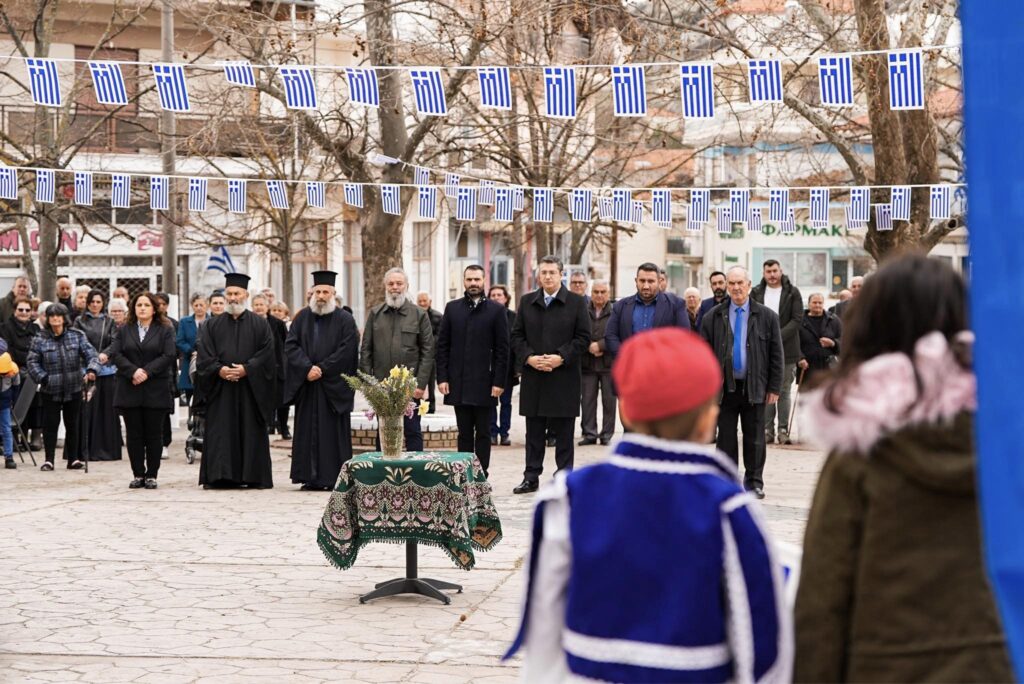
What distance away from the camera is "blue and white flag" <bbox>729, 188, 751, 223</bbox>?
23500 mm

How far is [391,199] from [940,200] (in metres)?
7.06

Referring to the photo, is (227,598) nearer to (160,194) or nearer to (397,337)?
(397,337)

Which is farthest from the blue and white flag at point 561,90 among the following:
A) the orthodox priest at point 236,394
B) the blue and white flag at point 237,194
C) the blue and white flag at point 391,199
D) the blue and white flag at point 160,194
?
the blue and white flag at point 160,194

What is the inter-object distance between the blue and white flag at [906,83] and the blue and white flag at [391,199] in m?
6.77

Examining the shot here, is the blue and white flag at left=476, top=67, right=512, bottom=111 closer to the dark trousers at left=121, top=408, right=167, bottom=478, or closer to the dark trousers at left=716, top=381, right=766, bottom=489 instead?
the dark trousers at left=716, top=381, right=766, bottom=489

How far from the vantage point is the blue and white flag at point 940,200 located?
2018cm

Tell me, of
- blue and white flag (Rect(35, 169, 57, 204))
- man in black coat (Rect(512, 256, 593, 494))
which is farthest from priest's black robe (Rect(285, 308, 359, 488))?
blue and white flag (Rect(35, 169, 57, 204))

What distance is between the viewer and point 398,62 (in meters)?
Answer: 20.9

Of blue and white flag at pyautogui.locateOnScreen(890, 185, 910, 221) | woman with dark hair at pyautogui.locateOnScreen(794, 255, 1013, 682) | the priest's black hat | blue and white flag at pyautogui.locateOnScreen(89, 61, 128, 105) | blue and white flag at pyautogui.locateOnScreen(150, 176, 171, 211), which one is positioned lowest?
woman with dark hair at pyautogui.locateOnScreen(794, 255, 1013, 682)

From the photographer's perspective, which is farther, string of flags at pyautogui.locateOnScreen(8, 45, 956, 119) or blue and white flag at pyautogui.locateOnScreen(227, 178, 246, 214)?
blue and white flag at pyautogui.locateOnScreen(227, 178, 246, 214)

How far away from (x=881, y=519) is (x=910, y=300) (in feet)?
1.53

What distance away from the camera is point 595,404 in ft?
61.9

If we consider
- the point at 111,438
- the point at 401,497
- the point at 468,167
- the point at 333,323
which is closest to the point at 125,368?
the point at 333,323

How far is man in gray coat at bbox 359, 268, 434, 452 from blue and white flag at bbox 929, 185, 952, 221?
27.9ft
